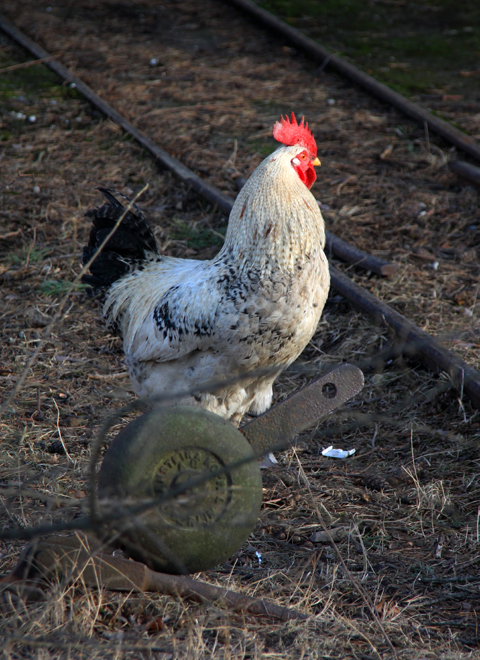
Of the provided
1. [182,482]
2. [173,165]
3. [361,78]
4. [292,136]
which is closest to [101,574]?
[182,482]

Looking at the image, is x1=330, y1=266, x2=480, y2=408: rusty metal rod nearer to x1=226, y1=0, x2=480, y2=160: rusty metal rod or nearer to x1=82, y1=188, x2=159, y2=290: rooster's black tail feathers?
x1=82, y1=188, x2=159, y2=290: rooster's black tail feathers

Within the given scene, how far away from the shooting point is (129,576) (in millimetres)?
2650

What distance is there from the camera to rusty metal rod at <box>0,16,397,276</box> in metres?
5.96

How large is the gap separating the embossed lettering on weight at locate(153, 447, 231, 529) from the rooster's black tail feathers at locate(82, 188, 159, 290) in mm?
2474

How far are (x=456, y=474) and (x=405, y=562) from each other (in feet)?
2.84

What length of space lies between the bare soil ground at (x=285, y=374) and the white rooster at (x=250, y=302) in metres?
0.37

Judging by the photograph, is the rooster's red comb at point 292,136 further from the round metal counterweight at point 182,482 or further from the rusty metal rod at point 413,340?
the round metal counterweight at point 182,482

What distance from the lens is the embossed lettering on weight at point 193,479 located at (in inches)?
104

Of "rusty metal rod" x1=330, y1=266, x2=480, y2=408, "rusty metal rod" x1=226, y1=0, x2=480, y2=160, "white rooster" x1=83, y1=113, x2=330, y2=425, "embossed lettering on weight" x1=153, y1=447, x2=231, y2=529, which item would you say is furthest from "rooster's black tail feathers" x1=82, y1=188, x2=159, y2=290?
"rusty metal rod" x1=226, y1=0, x2=480, y2=160

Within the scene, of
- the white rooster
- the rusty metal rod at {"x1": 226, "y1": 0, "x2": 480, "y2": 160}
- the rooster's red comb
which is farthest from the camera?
the rusty metal rod at {"x1": 226, "y1": 0, "x2": 480, "y2": 160}

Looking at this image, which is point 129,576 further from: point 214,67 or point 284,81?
point 214,67

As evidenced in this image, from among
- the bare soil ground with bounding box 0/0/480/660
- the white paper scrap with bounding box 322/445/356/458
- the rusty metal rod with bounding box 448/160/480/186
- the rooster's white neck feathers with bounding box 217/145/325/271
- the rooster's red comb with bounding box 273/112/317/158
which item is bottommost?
the white paper scrap with bounding box 322/445/356/458

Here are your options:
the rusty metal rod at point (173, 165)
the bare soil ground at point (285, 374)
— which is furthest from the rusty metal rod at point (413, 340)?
the rusty metal rod at point (173, 165)

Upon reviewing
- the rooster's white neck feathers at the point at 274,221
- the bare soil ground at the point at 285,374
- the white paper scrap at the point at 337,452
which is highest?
the rooster's white neck feathers at the point at 274,221
